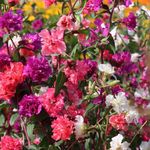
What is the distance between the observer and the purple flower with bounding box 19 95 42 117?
1957mm

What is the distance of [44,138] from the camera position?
2109 mm

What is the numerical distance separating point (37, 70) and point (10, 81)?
104mm

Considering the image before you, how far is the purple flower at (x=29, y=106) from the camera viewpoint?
196cm

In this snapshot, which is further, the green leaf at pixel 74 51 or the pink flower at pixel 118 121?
the green leaf at pixel 74 51

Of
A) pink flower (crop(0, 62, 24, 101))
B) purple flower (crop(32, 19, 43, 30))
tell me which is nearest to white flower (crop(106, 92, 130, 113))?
pink flower (crop(0, 62, 24, 101))

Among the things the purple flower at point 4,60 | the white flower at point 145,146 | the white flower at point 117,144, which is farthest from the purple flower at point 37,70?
the white flower at point 145,146

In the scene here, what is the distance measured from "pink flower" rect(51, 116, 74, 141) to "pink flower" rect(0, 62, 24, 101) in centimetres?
19

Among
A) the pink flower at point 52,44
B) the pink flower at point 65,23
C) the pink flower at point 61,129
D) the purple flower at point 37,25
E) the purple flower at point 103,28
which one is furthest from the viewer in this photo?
the purple flower at point 37,25

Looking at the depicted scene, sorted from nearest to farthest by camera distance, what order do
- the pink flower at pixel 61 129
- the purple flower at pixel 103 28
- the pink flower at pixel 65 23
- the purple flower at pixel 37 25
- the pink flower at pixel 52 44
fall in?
1. the pink flower at pixel 61 129
2. the pink flower at pixel 52 44
3. the pink flower at pixel 65 23
4. the purple flower at pixel 103 28
5. the purple flower at pixel 37 25

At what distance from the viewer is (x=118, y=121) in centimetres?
197

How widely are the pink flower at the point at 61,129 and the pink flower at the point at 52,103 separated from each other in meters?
0.04

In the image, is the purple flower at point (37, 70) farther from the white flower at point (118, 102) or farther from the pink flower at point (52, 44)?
the white flower at point (118, 102)

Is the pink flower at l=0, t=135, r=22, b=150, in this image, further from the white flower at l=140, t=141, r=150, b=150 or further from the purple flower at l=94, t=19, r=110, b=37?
the purple flower at l=94, t=19, r=110, b=37

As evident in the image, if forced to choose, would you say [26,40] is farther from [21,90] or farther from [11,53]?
[21,90]
